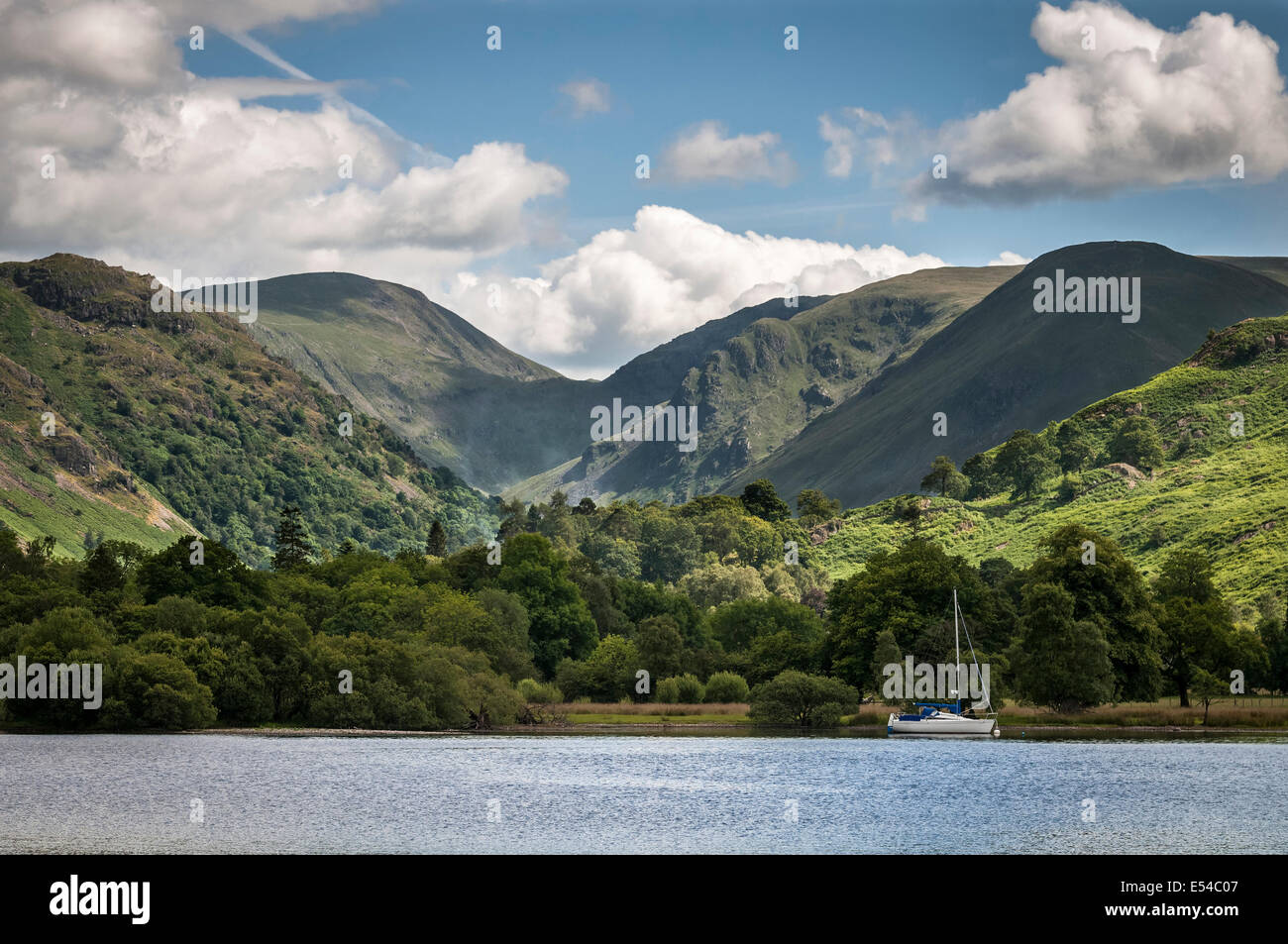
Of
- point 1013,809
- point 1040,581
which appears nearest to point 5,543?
point 1040,581

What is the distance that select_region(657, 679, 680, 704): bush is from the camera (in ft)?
426

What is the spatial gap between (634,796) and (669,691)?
5982cm

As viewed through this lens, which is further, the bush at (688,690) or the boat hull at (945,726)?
the bush at (688,690)

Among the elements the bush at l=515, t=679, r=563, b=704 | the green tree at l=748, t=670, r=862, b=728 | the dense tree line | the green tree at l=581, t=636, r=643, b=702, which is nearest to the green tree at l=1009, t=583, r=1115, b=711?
the dense tree line

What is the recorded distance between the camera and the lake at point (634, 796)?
55969 millimetres

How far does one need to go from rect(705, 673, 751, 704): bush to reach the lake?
91.9 ft

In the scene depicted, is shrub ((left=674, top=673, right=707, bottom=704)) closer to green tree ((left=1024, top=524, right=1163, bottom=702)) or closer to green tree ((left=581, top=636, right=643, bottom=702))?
green tree ((left=581, top=636, right=643, bottom=702))

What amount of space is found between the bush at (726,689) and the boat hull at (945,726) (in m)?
21.1

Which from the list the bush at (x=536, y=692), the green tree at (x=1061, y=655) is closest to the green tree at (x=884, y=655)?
the green tree at (x=1061, y=655)

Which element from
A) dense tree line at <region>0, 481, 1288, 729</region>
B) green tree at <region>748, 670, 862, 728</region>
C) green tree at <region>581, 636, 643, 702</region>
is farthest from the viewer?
green tree at <region>581, 636, 643, 702</region>

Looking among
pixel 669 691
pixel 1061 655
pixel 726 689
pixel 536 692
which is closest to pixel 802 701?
pixel 726 689

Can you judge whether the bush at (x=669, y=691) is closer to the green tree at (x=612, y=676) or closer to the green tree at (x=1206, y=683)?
the green tree at (x=612, y=676)
